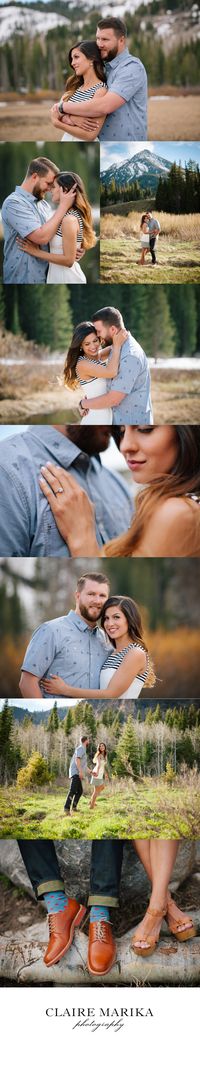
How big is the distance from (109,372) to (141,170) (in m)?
0.69

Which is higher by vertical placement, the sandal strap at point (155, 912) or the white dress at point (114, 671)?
the white dress at point (114, 671)

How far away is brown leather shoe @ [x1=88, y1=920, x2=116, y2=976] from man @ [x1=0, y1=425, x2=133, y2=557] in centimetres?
114

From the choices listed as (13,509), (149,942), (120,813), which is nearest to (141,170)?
(13,509)

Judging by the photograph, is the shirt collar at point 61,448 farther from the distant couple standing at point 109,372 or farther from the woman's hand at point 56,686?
the woman's hand at point 56,686

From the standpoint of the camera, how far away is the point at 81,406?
160 inches

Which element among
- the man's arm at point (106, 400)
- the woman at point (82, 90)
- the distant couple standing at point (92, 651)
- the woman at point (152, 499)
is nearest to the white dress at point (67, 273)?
the woman at point (82, 90)

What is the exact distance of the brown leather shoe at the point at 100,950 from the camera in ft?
12.8

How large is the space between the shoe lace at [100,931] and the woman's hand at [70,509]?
3.67ft

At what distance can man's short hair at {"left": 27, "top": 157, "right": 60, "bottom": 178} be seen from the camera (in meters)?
4.06

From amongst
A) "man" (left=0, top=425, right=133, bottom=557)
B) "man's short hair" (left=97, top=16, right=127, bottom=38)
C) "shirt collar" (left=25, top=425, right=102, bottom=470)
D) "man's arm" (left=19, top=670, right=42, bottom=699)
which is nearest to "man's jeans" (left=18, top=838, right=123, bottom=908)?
"man's arm" (left=19, top=670, right=42, bottom=699)

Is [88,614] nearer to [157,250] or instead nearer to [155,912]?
[155,912]

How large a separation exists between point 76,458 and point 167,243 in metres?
0.77

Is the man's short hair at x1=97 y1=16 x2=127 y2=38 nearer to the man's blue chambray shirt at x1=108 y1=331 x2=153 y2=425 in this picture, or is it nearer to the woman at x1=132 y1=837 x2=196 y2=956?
the man's blue chambray shirt at x1=108 y1=331 x2=153 y2=425

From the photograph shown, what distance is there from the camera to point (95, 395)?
404 cm
